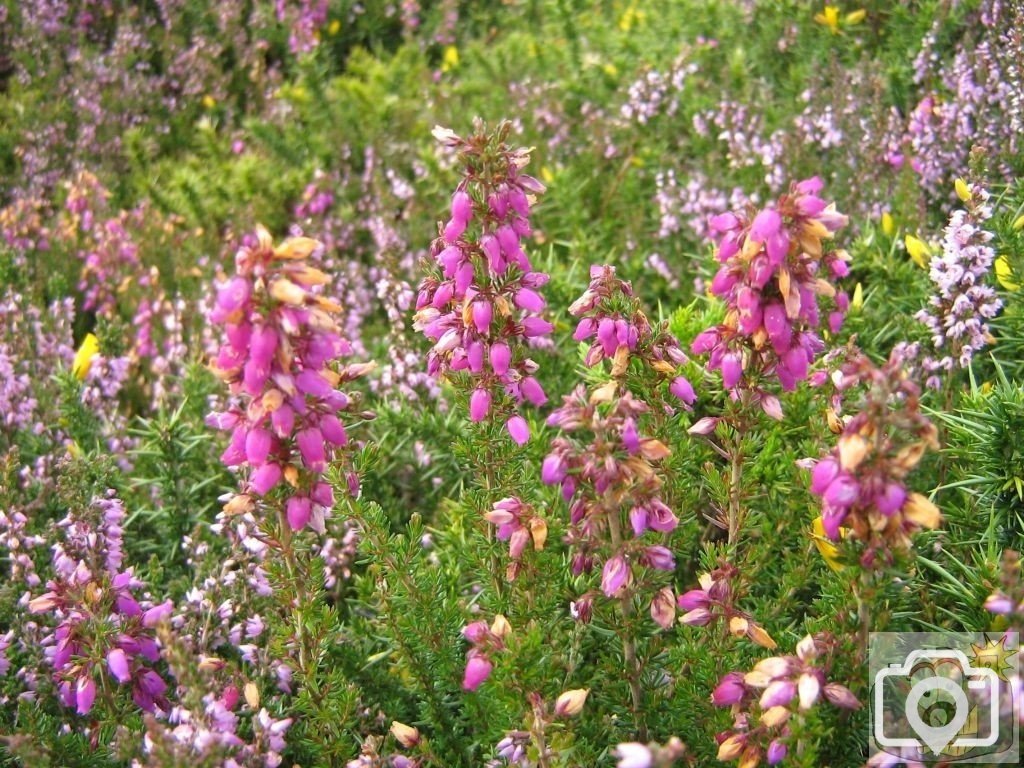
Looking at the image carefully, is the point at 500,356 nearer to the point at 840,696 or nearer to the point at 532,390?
the point at 532,390

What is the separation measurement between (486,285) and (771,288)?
570 mm

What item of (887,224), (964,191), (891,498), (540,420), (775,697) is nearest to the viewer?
(891,498)

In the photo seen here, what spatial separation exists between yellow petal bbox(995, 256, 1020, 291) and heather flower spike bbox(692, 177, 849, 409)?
4.14ft

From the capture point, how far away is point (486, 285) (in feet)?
6.17

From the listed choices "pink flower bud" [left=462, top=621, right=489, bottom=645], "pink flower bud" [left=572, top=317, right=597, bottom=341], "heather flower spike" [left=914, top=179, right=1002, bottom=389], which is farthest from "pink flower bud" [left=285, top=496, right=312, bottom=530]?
"heather flower spike" [left=914, top=179, right=1002, bottom=389]

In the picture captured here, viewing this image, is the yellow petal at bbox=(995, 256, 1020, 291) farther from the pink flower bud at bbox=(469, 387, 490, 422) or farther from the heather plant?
the pink flower bud at bbox=(469, 387, 490, 422)

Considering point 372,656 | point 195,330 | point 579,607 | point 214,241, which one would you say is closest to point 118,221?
point 214,241

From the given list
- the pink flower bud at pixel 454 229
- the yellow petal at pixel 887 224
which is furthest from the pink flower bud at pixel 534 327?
the yellow petal at pixel 887 224

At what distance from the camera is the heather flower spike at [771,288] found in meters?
1.62

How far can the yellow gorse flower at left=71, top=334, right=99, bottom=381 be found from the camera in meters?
3.77

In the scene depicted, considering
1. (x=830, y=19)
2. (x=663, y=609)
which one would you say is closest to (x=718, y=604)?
(x=663, y=609)

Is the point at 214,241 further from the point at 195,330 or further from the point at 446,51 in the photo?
the point at 446,51

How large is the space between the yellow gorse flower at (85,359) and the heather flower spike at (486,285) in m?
2.35

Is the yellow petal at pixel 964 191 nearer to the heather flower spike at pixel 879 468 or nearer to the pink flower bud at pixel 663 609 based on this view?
the heather flower spike at pixel 879 468
